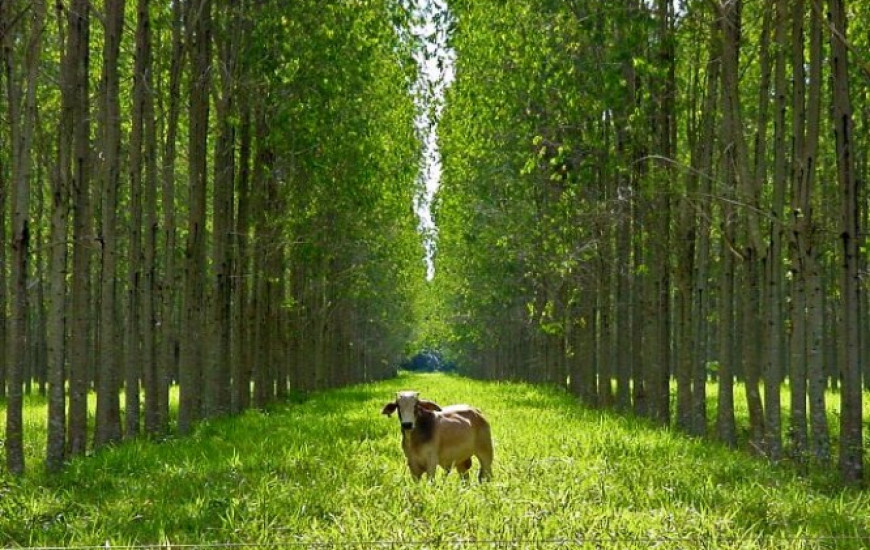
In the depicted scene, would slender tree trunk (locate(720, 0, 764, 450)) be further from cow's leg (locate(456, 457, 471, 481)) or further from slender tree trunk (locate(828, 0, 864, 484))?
cow's leg (locate(456, 457, 471, 481))

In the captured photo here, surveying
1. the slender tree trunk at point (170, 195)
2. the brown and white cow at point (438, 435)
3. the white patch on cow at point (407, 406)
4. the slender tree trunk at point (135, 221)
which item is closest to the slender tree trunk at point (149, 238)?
the slender tree trunk at point (135, 221)

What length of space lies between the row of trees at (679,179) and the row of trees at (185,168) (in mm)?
2542

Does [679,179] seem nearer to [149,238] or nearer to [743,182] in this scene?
[743,182]

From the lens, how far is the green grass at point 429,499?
22.7ft

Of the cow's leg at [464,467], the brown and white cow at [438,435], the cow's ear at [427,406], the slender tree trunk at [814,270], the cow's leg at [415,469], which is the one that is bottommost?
the cow's leg at [464,467]

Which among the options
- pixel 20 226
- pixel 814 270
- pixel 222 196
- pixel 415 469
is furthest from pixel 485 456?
pixel 222 196

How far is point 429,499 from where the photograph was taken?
807cm

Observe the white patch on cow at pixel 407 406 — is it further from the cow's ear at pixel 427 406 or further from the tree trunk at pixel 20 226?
the tree trunk at pixel 20 226

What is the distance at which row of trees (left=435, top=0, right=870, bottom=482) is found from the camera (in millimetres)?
12328

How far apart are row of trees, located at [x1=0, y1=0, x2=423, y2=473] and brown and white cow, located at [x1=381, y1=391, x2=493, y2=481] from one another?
191 inches

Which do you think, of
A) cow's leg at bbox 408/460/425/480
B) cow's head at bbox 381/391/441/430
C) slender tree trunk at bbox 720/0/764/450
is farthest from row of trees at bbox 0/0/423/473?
cow's leg at bbox 408/460/425/480

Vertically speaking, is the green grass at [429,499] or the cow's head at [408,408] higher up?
the cow's head at [408,408]

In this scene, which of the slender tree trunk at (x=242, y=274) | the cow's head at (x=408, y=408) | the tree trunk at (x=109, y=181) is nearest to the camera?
the cow's head at (x=408, y=408)

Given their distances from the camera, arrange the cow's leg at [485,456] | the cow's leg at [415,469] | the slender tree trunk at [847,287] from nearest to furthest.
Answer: the cow's leg at [415,469], the cow's leg at [485,456], the slender tree trunk at [847,287]
